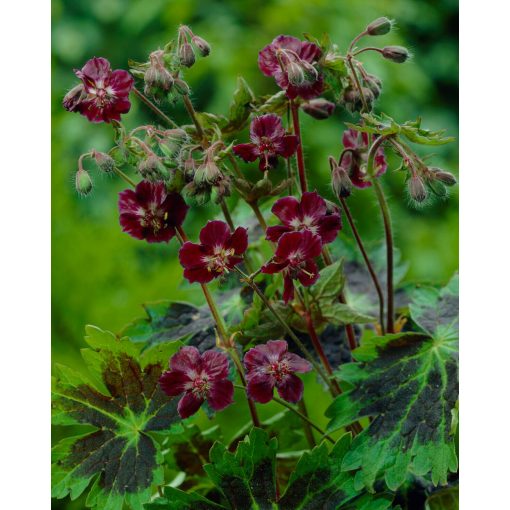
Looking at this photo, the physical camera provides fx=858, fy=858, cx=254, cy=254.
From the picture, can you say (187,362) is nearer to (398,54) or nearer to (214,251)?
(214,251)

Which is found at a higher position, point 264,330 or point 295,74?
point 295,74

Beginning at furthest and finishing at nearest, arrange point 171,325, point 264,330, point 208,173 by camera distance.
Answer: point 171,325
point 264,330
point 208,173

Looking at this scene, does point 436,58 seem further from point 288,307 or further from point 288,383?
point 288,383

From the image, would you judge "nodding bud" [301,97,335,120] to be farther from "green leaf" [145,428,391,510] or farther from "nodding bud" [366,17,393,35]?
"green leaf" [145,428,391,510]

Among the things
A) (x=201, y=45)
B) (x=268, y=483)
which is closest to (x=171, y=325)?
(x=268, y=483)

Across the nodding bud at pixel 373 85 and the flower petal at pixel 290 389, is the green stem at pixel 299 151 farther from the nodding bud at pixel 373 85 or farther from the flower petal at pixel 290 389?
the flower petal at pixel 290 389

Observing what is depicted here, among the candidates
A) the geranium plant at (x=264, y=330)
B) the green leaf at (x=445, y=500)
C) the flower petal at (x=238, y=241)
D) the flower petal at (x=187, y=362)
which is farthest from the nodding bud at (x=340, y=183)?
the green leaf at (x=445, y=500)

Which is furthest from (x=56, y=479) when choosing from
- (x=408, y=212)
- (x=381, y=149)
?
(x=408, y=212)
